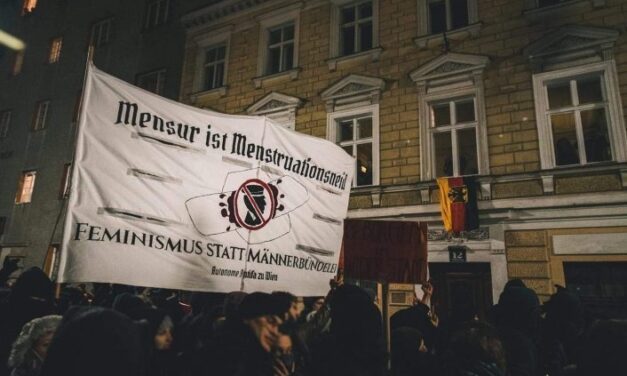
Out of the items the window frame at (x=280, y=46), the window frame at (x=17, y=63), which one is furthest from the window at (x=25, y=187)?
the window frame at (x=280, y=46)

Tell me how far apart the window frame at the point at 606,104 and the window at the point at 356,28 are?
420 cm

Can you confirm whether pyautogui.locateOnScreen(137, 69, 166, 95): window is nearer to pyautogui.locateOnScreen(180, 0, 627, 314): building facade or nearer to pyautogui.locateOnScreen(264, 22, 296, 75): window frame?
pyautogui.locateOnScreen(264, 22, 296, 75): window frame

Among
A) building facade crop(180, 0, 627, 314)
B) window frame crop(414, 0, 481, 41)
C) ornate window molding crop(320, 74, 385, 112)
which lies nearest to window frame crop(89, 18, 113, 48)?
building facade crop(180, 0, 627, 314)

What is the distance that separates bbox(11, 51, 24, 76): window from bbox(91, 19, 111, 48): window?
4663mm

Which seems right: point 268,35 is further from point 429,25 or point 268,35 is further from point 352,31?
point 429,25

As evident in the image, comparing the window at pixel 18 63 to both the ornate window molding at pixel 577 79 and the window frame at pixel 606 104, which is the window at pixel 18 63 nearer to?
the ornate window molding at pixel 577 79

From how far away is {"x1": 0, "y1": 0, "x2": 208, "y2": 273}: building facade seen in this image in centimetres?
1483

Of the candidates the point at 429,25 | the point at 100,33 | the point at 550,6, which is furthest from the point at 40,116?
the point at 550,6

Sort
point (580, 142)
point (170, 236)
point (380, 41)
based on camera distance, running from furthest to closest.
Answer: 1. point (380, 41)
2. point (580, 142)
3. point (170, 236)

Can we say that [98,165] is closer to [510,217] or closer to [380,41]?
[510,217]

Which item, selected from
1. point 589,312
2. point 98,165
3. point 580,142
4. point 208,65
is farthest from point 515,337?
point 208,65

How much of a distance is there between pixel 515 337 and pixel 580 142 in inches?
250

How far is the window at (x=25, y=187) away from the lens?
16188 millimetres

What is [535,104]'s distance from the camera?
8164 millimetres
